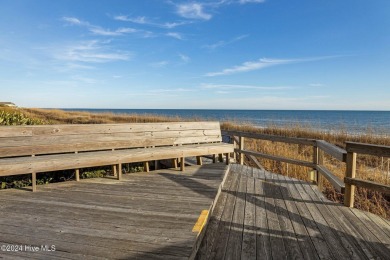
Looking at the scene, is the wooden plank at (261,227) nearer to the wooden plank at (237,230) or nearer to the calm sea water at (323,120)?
the wooden plank at (237,230)

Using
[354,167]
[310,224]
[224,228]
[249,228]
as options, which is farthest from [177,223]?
[354,167]

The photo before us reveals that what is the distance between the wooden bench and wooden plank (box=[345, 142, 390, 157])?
2.29m

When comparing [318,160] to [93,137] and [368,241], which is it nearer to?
[368,241]

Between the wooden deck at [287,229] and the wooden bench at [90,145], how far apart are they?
1.42 m

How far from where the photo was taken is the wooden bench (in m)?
3.50

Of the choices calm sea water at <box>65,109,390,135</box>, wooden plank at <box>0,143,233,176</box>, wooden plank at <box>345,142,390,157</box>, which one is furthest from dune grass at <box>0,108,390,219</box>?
wooden plank at <box>345,142,390,157</box>

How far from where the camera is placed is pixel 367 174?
5.66 meters

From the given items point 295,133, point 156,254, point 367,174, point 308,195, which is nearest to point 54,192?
point 156,254

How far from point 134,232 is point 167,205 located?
724 mm

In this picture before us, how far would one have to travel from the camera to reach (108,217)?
8.59ft

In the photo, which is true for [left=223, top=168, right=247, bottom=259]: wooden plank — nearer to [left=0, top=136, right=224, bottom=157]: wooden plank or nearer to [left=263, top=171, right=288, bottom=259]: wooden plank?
[left=263, top=171, right=288, bottom=259]: wooden plank

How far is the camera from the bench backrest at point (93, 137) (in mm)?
3596

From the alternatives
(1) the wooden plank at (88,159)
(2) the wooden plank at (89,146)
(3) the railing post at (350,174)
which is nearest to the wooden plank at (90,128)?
(2) the wooden plank at (89,146)

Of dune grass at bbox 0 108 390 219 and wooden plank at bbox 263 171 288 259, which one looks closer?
wooden plank at bbox 263 171 288 259
